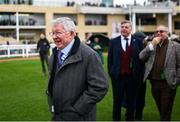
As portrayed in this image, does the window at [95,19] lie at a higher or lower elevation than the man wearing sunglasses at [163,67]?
higher

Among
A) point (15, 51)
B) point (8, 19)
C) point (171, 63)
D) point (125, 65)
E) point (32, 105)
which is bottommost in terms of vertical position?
point (32, 105)

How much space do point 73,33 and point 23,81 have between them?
13.1 m

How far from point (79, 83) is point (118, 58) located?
3728mm

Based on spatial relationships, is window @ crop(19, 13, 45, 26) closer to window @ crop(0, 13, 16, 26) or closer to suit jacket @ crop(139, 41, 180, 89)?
window @ crop(0, 13, 16, 26)

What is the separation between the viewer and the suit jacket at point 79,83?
457cm

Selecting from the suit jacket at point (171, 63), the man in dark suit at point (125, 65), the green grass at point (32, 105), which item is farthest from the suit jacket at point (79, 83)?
the green grass at point (32, 105)

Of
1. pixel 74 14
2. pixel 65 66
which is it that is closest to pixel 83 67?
pixel 65 66

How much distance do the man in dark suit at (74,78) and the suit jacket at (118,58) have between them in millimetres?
3587

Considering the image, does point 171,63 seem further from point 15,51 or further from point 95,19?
point 95,19

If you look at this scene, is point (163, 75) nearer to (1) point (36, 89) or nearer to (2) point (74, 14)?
(1) point (36, 89)

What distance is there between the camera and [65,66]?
458cm

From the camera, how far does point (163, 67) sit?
286 inches

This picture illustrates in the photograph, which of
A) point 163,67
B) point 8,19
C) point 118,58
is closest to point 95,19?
point 8,19

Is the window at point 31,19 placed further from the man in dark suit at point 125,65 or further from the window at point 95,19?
the man in dark suit at point 125,65
